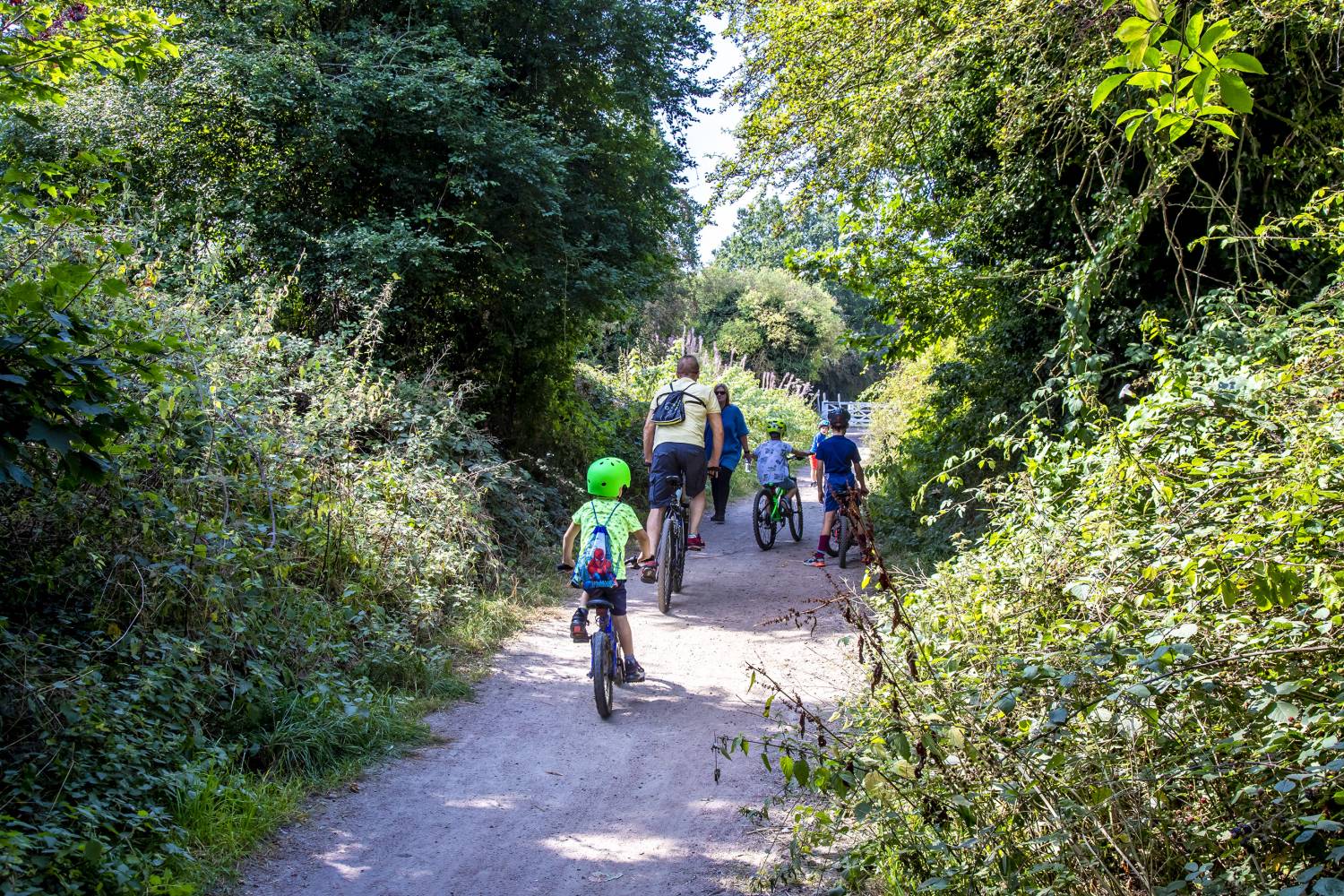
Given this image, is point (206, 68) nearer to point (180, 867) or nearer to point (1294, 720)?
point (180, 867)

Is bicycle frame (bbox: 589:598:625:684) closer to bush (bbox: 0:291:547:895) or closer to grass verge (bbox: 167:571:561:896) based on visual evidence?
grass verge (bbox: 167:571:561:896)

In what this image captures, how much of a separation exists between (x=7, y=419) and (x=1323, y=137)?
8.12 metres

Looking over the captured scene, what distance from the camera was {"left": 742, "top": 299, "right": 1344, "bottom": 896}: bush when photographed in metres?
2.84

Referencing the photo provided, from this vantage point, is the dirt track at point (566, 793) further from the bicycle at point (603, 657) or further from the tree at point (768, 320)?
the tree at point (768, 320)

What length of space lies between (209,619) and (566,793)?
2101 millimetres

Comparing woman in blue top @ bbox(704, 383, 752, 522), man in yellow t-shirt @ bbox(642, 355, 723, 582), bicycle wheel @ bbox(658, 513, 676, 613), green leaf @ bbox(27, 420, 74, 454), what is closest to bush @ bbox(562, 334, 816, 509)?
woman in blue top @ bbox(704, 383, 752, 522)

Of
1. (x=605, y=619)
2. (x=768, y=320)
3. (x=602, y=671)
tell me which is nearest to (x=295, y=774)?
(x=602, y=671)

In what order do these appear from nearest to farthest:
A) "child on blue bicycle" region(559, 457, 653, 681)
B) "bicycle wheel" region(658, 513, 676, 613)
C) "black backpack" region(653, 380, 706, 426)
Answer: "child on blue bicycle" region(559, 457, 653, 681)
"bicycle wheel" region(658, 513, 676, 613)
"black backpack" region(653, 380, 706, 426)

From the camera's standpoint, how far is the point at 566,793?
4.98m

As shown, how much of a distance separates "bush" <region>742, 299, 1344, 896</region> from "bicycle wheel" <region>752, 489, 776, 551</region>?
23.8ft

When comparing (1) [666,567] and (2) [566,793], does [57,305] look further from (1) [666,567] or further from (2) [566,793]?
(1) [666,567]

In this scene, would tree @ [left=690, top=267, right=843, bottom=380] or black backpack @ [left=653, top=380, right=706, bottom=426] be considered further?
tree @ [left=690, top=267, right=843, bottom=380]

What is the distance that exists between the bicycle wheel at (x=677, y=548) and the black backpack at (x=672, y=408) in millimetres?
901

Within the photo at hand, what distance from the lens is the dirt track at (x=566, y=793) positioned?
4.07 metres
